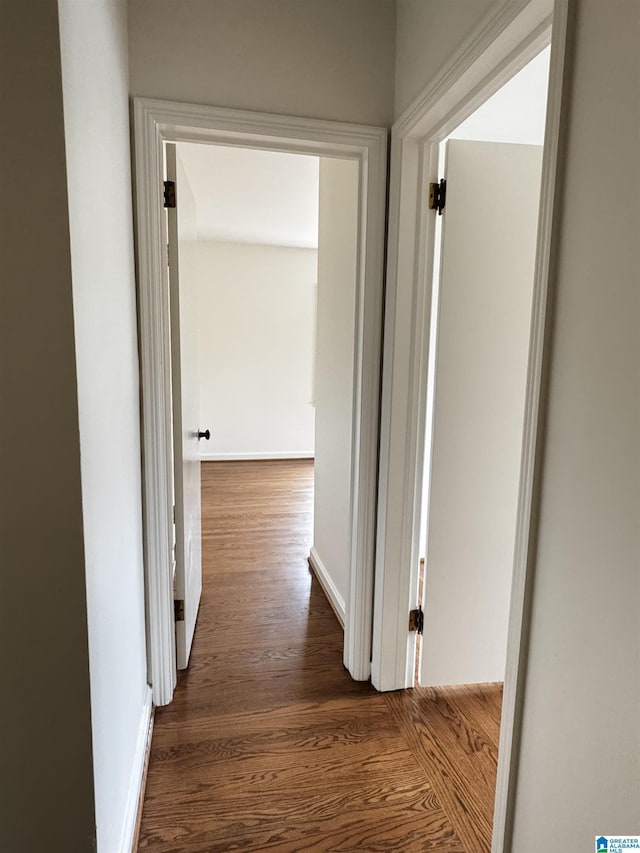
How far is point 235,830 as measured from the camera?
1.41 metres

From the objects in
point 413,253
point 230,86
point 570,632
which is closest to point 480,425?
point 413,253

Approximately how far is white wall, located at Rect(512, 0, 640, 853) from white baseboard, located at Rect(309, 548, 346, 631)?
1.51 meters

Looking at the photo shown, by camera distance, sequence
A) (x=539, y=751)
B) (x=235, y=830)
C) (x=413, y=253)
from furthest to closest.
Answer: (x=413, y=253) → (x=235, y=830) → (x=539, y=751)

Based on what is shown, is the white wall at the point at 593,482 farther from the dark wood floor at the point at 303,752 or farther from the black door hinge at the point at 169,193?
the black door hinge at the point at 169,193

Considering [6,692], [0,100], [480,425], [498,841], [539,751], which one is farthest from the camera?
[480,425]

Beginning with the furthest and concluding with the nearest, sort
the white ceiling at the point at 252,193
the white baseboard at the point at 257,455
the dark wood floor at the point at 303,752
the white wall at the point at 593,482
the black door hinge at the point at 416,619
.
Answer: the white baseboard at the point at 257,455
the white ceiling at the point at 252,193
the black door hinge at the point at 416,619
the dark wood floor at the point at 303,752
the white wall at the point at 593,482

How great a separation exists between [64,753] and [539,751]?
0.94 metres

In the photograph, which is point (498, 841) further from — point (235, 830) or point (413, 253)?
point (413, 253)

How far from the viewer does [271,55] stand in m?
1.64

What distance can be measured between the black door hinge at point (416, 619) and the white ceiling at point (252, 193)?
1.98 m

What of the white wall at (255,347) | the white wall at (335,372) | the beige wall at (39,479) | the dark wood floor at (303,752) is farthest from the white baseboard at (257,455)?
the beige wall at (39,479)

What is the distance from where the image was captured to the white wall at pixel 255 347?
18.3 feet

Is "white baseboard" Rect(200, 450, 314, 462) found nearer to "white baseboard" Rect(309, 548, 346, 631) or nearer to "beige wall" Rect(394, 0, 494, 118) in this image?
"white baseboard" Rect(309, 548, 346, 631)

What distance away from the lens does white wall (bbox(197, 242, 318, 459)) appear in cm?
557
